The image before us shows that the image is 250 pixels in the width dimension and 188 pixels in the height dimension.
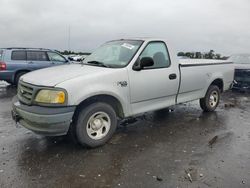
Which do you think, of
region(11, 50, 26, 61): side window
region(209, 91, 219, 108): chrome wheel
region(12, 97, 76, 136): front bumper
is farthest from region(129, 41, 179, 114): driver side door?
region(11, 50, 26, 61): side window

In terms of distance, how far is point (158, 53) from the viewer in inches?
229


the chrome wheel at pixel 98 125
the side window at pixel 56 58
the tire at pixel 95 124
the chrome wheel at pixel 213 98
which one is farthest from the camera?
Answer: the side window at pixel 56 58

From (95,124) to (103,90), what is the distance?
0.63 metres

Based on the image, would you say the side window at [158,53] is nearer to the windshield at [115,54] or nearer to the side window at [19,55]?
the windshield at [115,54]

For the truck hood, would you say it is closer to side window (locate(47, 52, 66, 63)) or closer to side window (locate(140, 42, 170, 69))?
side window (locate(140, 42, 170, 69))

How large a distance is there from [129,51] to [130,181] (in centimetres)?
271

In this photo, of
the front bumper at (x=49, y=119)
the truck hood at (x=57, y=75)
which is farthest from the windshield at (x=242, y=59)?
the front bumper at (x=49, y=119)

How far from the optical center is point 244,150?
477 centimetres

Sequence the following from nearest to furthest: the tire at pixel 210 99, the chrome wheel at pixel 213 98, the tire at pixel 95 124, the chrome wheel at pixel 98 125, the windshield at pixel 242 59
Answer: the tire at pixel 95 124 < the chrome wheel at pixel 98 125 < the tire at pixel 210 99 < the chrome wheel at pixel 213 98 < the windshield at pixel 242 59

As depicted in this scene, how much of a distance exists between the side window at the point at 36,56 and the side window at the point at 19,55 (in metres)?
0.23

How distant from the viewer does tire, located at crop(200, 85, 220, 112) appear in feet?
23.8

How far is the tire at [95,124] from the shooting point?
4457 millimetres

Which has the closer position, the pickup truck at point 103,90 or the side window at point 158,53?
the pickup truck at point 103,90

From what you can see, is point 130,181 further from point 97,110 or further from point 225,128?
point 225,128
